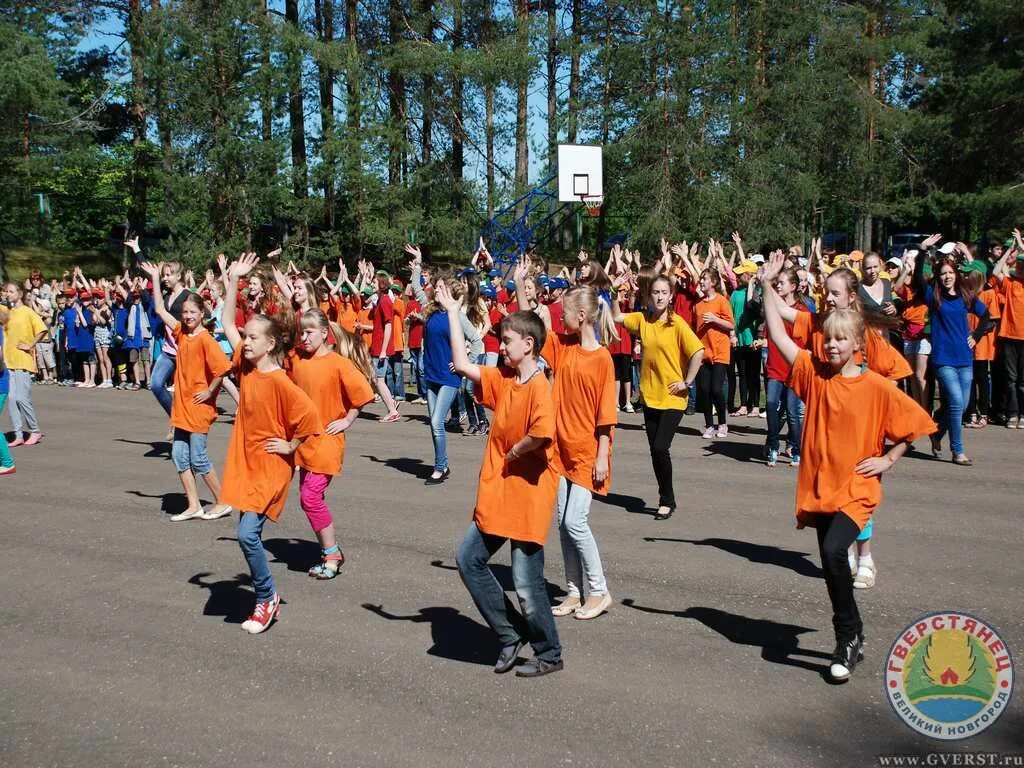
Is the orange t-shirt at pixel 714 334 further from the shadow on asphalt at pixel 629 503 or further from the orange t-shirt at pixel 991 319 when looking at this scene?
the shadow on asphalt at pixel 629 503

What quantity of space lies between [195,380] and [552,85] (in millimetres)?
27139

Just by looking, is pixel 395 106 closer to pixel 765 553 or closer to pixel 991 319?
pixel 991 319

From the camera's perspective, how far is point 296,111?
33500 mm

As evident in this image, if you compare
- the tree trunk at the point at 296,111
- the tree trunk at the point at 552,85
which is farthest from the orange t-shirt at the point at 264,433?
the tree trunk at the point at 296,111

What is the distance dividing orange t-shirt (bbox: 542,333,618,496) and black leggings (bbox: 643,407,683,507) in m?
2.11

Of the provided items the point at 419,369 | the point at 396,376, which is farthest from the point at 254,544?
the point at 419,369

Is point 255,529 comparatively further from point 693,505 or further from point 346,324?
point 346,324

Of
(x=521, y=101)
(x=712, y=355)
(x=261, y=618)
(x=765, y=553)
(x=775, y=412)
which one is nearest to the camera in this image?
(x=261, y=618)

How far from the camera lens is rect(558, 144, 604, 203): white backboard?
2912 cm

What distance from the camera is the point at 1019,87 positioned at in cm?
2812

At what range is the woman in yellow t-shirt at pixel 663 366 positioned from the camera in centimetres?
814

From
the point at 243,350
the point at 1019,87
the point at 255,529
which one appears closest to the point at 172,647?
the point at 255,529

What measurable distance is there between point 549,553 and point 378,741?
3130 millimetres

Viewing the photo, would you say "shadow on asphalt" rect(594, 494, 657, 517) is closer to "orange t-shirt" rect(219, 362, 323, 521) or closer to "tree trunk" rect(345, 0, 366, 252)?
"orange t-shirt" rect(219, 362, 323, 521)
